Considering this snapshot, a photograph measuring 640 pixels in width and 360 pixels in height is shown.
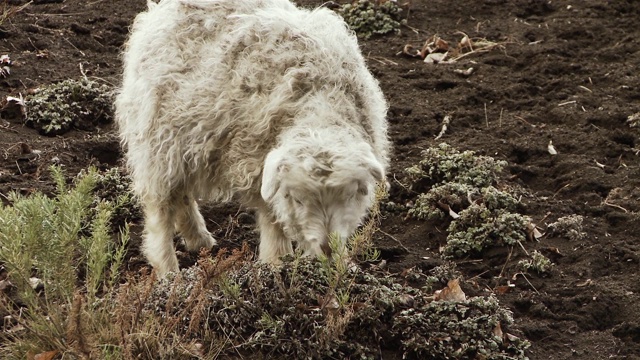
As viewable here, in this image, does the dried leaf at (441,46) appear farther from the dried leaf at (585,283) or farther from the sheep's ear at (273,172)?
the sheep's ear at (273,172)

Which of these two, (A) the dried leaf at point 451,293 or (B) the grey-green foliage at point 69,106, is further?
(B) the grey-green foliage at point 69,106

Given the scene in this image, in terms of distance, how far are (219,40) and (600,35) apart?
5.13 meters

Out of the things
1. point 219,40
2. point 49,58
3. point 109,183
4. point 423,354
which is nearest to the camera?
point 423,354

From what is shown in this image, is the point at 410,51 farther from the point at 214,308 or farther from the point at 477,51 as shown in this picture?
the point at 214,308

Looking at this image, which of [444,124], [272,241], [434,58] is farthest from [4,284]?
[434,58]

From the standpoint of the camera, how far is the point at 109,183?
6.63 metres

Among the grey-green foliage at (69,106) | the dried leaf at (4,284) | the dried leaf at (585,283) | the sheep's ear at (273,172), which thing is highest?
the sheep's ear at (273,172)

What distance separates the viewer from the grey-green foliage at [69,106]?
24.1 ft

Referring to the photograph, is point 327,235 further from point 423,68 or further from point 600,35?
point 600,35

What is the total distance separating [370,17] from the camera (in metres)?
9.52

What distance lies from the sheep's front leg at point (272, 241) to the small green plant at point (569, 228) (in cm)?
194

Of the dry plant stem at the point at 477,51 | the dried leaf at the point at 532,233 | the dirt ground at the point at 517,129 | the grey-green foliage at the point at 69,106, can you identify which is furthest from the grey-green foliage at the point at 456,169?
the grey-green foliage at the point at 69,106

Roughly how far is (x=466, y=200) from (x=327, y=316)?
2.29 metres

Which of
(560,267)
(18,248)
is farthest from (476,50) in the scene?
(18,248)
